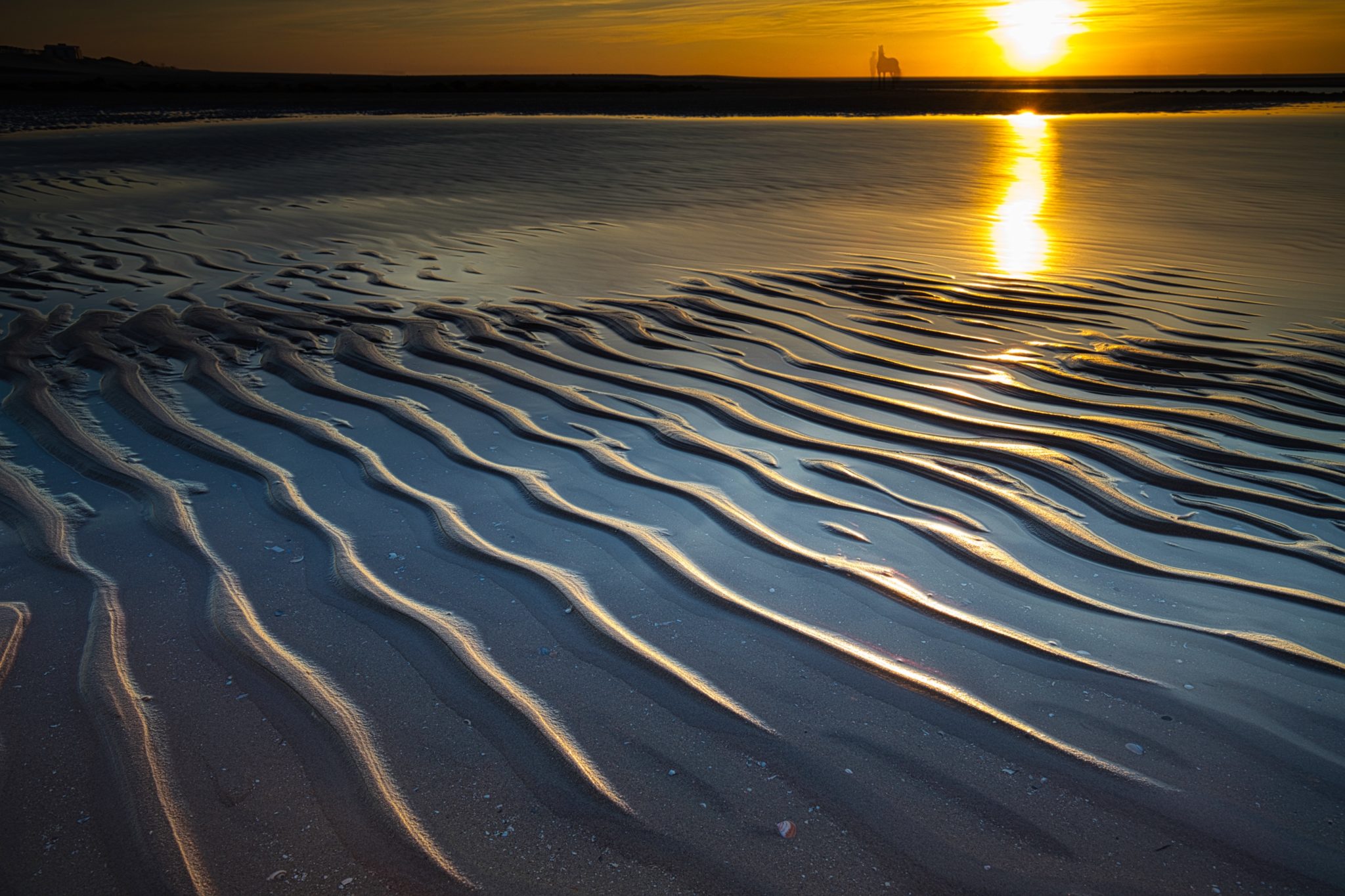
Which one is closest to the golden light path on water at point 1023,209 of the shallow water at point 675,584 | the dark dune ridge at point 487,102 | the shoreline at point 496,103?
the shallow water at point 675,584

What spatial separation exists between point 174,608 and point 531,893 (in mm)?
1204

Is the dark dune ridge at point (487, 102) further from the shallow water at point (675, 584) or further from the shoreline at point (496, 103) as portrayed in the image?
the shallow water at point (675, 584)

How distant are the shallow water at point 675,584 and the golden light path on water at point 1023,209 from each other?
23.1 inches

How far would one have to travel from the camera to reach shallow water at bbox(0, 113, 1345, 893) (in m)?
1.46

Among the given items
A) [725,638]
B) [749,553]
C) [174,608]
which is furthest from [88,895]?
[749,553]

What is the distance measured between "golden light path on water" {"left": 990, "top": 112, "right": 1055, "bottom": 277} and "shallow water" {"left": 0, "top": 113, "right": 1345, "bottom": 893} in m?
0.59

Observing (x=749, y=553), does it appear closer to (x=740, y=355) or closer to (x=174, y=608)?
(x=174, y=608)

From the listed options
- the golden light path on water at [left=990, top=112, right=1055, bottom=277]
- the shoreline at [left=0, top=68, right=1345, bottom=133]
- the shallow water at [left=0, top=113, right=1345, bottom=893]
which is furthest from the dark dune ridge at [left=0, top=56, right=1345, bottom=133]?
the shallow water at [left=0, top=113, right=1345, bottom=893]

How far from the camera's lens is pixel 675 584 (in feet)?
7.11

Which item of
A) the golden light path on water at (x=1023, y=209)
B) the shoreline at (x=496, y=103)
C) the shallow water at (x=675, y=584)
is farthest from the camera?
the shoreline at (x=496, y=103)

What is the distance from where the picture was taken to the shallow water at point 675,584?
57.6 inches

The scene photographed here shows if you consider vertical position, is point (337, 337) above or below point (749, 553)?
above

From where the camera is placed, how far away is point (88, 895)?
52.7 inches

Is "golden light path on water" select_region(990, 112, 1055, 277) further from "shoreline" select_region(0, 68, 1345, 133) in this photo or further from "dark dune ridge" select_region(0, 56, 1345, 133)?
"dark dune ridge" select_region(0, 56, 1345, 133)
